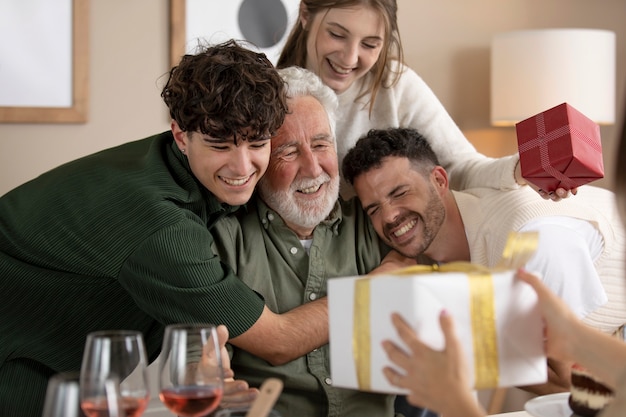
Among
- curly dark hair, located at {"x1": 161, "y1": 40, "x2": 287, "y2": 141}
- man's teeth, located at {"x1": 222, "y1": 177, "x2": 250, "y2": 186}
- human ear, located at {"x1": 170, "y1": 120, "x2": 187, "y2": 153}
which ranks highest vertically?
curly dark hair, located at {"x1": 161, "y1": 40, "x2": 287, "y2": 141}

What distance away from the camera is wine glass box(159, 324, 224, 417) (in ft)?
4.10

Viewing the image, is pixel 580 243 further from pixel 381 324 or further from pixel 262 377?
pixel 381 324

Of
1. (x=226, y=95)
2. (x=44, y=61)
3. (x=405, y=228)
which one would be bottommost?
(x=405, y=228)

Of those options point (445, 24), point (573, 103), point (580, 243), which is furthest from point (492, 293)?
point (445, 24)

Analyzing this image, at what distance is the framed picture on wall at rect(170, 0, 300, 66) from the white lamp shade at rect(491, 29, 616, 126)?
107 cm

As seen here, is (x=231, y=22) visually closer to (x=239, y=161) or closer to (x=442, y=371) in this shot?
(x=239, y=161)

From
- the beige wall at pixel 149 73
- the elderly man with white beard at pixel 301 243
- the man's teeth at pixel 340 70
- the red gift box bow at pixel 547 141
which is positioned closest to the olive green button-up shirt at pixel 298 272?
the elderly man with white beard at pixel 301 243

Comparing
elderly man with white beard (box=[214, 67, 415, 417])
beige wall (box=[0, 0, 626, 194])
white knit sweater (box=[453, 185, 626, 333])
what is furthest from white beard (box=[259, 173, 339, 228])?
beige wall (box=[0, 0, 626, 194])

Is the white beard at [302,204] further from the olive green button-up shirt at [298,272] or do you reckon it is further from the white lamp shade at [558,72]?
the white lamp shade at [558,72]

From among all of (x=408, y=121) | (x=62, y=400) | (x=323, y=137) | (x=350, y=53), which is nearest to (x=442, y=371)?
(x=62, y=400)

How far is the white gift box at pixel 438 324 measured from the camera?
3.97 ft

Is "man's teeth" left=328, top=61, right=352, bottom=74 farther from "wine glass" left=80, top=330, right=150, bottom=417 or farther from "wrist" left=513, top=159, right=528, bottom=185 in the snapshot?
"wine glass" left=80, top=330, right=150, bottom=417

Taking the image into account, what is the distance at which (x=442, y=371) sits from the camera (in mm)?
1201

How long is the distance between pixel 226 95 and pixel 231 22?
6.91 ft
